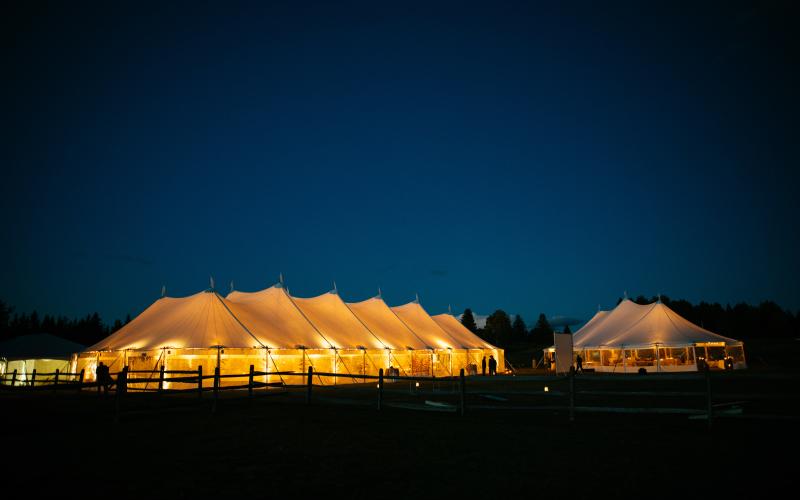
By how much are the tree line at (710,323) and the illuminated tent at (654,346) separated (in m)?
53.0

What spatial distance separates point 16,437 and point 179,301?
→ 18.5 meters

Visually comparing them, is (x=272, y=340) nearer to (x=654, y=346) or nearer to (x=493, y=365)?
(x=493, y=365)

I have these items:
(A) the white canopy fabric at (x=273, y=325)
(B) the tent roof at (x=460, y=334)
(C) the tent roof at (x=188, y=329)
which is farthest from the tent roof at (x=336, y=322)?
(B) the tent roof at (x=460, y=334)

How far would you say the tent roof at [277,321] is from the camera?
2575 cm

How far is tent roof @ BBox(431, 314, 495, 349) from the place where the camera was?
123 feet

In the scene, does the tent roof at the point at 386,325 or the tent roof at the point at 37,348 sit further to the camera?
the tent roof at the point at 37,348

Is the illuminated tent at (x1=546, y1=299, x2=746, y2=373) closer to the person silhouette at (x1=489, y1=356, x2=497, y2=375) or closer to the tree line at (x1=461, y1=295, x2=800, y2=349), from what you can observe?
the person silhouette at (x1=489, y1=356, x2=497, y2=375)

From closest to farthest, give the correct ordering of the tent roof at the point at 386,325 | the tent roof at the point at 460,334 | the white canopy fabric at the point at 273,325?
the white canopy fabric at the point at 273,325 → the tent roof at the point at 386,325 → the tent roof at the point at 460,334

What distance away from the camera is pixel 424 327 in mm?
36469

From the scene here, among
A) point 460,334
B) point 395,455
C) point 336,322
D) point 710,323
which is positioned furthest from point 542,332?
point 395,455

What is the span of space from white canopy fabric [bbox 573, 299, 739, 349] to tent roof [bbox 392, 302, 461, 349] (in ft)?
29.6

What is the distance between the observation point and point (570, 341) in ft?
114

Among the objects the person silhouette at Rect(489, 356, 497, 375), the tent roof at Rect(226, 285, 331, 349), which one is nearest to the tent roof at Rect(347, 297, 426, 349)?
the tent roof at Rect(226, 285, 331, 349)

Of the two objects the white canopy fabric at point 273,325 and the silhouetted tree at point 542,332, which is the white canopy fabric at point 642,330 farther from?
the silhouetted tree at point 542,332
